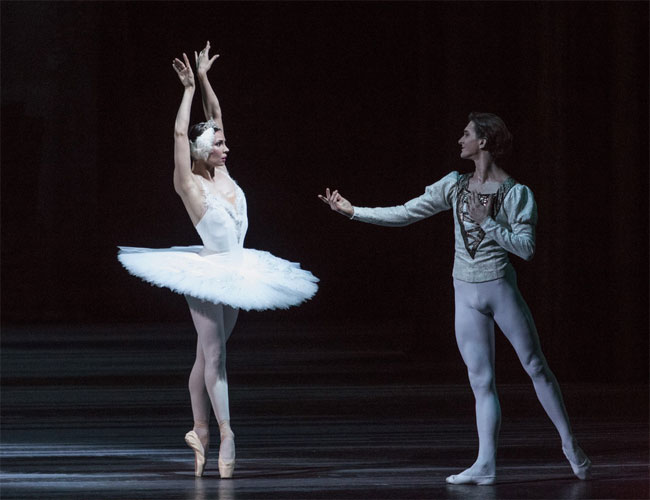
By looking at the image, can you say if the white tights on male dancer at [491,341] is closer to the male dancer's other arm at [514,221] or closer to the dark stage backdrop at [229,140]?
the male dancer's other arm at [514,221]

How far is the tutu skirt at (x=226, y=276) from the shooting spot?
4.43 m

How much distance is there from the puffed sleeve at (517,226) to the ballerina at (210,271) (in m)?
0.82

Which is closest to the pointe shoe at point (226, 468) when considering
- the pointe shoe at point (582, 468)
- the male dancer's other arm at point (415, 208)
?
the male dancer's other arm at point (415, 208)

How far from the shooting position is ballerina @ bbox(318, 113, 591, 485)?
4344 millimetres

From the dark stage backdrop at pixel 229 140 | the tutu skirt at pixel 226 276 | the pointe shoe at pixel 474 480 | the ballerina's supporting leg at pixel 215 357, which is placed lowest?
the pointe shoe at pixel 474 480

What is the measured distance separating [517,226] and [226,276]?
40.8 inches

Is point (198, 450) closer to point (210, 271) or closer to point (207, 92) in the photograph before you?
point (210, 271)

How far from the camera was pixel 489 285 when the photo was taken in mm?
4352

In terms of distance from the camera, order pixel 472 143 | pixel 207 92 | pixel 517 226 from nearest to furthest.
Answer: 1. pixel 517 226
2. pixel 472 143
3. pixel 207 92

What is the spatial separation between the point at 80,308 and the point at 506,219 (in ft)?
32.4

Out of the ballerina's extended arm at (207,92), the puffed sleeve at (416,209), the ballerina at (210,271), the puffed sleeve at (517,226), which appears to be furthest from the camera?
the ballerina's extended arm at (207,92)

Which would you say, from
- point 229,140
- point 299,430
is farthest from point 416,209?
point 229,140

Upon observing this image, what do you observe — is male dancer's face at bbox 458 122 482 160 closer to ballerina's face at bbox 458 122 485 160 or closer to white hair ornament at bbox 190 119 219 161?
ballerina's face at bbox 458 122 485 160

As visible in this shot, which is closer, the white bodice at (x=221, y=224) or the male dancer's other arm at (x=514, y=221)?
the male dancer's other arm at (x=514, y=221)
